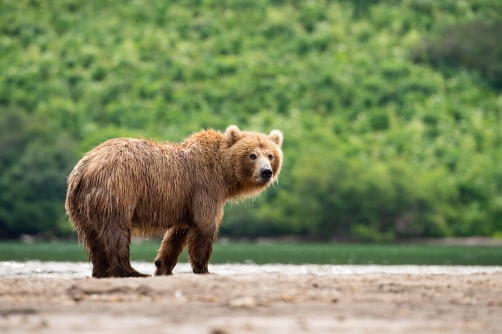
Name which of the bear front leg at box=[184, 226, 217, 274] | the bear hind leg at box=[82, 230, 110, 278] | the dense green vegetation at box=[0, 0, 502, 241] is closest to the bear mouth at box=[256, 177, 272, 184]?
the bear front leg at box=[184, 226, 217, 274]

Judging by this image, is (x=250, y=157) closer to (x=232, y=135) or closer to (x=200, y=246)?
(x=232, y=135)

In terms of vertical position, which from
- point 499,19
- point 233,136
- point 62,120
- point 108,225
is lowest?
point 108,225

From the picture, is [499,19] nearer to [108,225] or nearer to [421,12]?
[421,12]

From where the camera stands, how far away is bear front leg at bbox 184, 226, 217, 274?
44.5 ft

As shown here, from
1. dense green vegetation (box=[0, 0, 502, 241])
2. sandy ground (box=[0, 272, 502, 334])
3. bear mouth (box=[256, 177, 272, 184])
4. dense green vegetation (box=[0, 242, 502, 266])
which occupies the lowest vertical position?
sandy ground (box=[0, 272, 502, 334])

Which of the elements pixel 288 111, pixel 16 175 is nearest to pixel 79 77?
pixel 288 111

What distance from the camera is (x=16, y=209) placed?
204 ft

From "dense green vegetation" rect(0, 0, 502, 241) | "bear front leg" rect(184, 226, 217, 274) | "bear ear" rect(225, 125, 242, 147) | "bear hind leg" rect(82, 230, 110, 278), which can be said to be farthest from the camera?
"dense green vegetation" rect(0, 0, 502, 241)

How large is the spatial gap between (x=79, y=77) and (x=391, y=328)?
9074 centimetres

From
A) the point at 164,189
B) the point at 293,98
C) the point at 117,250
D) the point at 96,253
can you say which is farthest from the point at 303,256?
the point at 293,98

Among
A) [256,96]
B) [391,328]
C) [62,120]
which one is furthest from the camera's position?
[256,96]

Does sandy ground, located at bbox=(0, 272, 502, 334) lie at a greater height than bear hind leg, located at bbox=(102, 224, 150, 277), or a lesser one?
lesser

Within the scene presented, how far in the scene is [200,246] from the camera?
536 inches

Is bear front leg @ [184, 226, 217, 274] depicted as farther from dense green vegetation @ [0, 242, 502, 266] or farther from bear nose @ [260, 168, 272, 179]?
dense green vegetation @ [0, 242, 502, 266]
